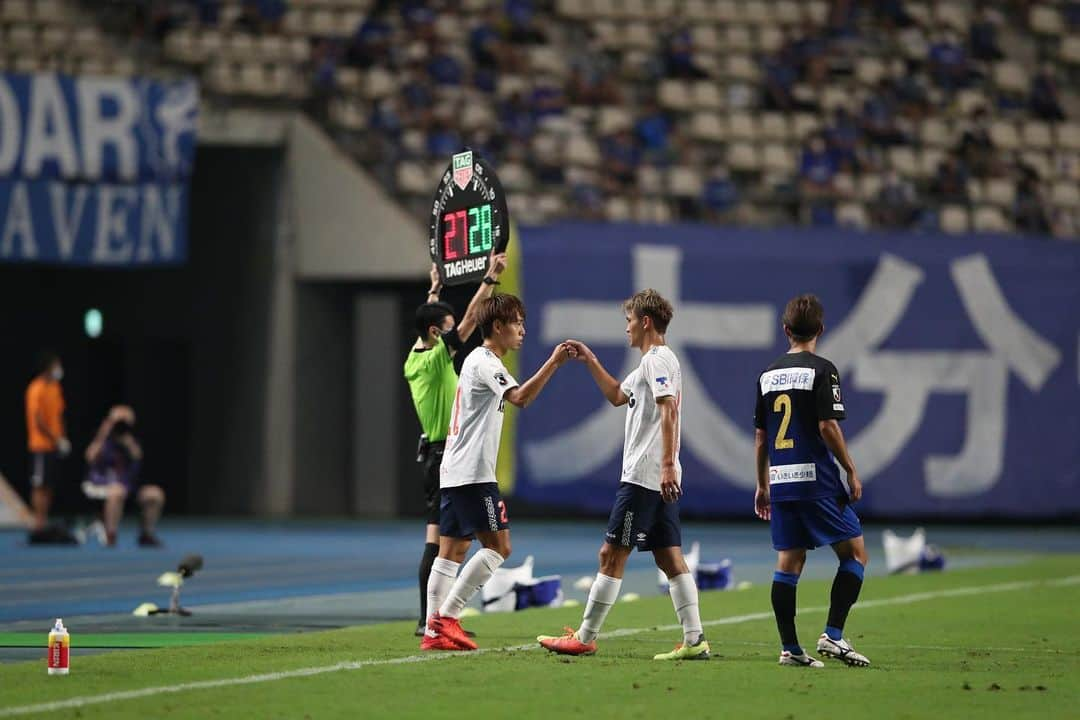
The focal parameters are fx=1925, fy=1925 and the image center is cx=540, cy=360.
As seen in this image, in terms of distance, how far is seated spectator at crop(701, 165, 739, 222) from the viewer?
95.5ft

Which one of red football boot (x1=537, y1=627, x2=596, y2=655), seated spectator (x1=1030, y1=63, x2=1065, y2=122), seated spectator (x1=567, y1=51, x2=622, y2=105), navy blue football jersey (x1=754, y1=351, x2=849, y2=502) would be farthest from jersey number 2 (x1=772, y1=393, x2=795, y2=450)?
seated spectator (x1=1030, y1=63, x2=1065, y2=122)

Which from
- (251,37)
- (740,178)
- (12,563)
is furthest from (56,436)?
(740,178)

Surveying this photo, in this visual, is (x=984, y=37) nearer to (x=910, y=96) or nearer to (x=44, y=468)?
(x=910, y=96)

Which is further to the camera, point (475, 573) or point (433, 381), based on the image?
point (433, 381)

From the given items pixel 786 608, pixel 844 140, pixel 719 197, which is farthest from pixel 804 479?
pixel 844 140

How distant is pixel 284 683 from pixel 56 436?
15117 mm

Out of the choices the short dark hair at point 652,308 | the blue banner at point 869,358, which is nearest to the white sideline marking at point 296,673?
the short dark hair at point 652,308

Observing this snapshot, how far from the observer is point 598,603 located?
1034 centimetres

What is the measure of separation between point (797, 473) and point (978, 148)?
72.1ft

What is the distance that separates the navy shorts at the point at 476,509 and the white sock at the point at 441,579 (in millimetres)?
267

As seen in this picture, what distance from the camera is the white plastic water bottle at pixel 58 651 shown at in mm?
9281

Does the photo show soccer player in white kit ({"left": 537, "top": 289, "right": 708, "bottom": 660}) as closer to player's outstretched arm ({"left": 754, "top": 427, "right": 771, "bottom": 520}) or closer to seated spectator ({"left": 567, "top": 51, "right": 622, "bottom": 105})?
player's outstretched arm ({"left": 754, "top": 427, "right": 771, "bottom": 520})

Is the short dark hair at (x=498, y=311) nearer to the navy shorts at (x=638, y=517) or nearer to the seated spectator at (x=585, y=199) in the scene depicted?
the navy shorts at (x=638, y=517)

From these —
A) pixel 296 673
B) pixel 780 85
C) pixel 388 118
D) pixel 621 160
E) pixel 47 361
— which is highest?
pixel 780 85
